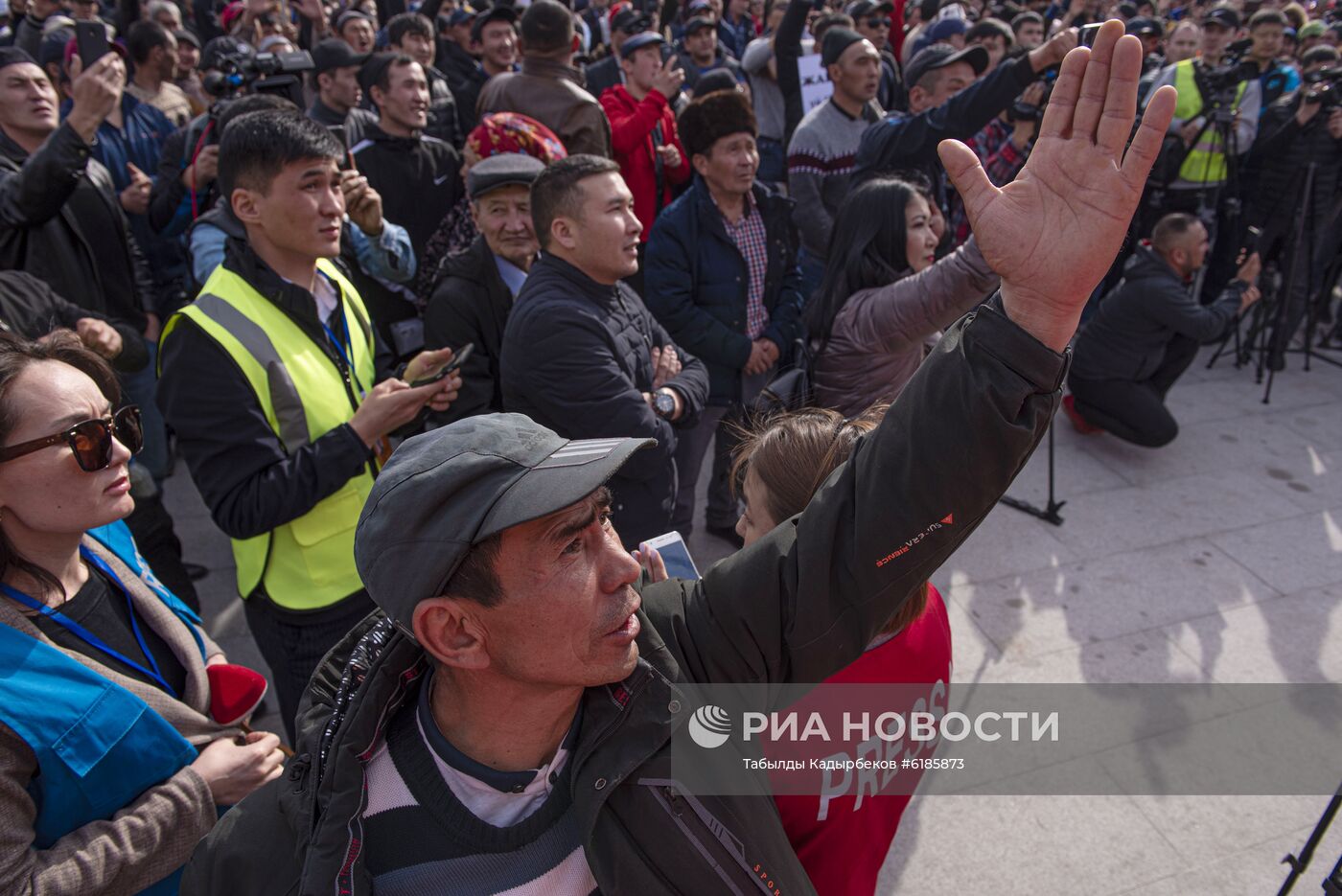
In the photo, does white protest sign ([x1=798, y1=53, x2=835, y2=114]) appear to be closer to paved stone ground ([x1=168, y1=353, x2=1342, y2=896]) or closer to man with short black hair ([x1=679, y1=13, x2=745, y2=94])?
man with short black hair ([x1=679, y1=13, x2=745, y2=94])

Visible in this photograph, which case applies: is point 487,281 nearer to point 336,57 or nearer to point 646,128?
point 646,128

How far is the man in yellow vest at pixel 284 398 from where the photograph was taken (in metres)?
2.21

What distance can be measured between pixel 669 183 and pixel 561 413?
2.99 meters

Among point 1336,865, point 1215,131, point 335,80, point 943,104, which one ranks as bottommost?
point 1336,865

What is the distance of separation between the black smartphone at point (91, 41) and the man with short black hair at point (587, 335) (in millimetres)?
1776

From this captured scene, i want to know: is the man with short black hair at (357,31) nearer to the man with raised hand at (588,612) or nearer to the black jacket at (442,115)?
the black jacket at (442,115)

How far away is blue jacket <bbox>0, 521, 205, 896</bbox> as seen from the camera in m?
1.49

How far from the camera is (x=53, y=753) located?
1.50 metres

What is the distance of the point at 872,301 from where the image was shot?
10.2 ft

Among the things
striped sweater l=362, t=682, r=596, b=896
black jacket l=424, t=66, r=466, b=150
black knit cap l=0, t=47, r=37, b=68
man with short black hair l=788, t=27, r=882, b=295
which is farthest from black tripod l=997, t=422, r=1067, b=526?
black knit cap l=0, t=47, r=37, b=68

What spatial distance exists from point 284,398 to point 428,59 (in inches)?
181

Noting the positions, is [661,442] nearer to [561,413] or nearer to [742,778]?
[561,413]

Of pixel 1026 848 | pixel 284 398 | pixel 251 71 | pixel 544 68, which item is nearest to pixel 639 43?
pixel 544 68

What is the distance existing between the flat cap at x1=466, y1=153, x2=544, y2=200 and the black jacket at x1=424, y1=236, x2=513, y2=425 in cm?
20
